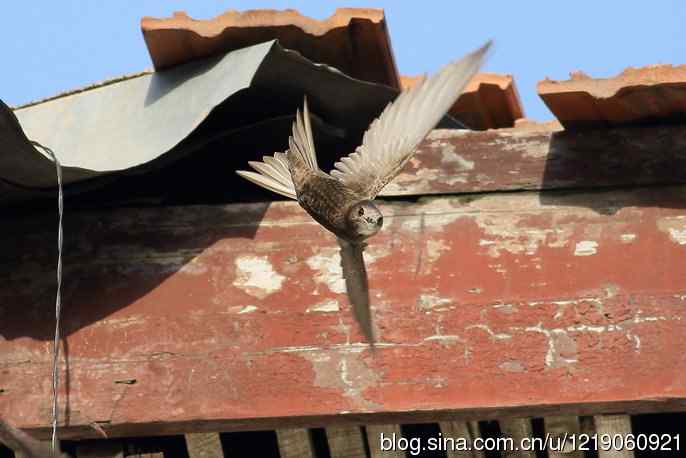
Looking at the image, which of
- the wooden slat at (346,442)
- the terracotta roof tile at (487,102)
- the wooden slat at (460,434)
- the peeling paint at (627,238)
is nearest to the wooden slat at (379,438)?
the wooden slat at (346,442)

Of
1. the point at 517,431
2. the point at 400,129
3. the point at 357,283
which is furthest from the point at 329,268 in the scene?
the point at 517,431

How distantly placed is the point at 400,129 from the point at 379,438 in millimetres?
786

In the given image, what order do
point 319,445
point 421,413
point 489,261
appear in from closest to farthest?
point 421,413
point 489,261
point 319,445

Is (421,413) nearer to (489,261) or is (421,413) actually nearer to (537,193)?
(489,261)

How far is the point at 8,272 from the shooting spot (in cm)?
358

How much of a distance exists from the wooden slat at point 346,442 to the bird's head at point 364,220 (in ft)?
1.81

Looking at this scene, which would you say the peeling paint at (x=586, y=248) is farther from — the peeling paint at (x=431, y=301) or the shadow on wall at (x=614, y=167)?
the peeling paint at (x=431, y=301)

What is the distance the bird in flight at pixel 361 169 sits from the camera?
3354mm

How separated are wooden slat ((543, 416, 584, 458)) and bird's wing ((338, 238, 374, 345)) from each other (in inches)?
20.8

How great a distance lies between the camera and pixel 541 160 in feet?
11.7

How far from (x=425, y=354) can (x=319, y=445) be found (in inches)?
34.4

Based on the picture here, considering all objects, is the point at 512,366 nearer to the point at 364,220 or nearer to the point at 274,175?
the point at 364,220

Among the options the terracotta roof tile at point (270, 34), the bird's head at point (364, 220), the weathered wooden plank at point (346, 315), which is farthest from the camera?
the terracotta roof tile at point (270, 34)

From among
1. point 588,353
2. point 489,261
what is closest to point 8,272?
point 489,261
